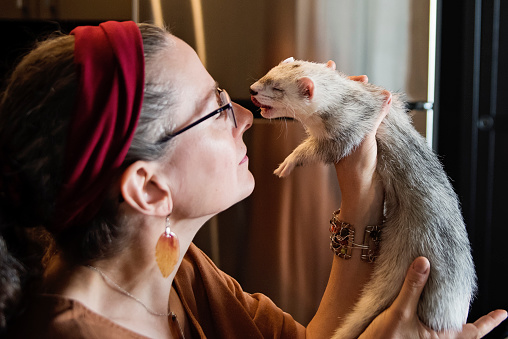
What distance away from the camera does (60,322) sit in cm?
87

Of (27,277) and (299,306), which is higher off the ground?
(27,277)

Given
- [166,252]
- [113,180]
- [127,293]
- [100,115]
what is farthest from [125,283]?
[100,115]

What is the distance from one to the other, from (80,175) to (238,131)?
1.15 ft

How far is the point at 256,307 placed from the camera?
4.32 feet

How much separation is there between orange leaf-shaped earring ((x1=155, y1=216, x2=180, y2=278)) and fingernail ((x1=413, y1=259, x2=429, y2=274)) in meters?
0.49

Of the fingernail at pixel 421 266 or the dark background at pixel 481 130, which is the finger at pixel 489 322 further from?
the dark background at pixel 481 130

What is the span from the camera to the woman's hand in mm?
1060

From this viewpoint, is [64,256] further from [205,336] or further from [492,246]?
[492,246]

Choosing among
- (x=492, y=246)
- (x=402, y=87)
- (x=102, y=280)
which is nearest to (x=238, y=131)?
(x=102, y=280)

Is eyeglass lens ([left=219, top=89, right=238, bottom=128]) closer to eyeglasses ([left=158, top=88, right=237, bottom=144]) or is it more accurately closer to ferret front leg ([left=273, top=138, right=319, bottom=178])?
eyeglasses ([left=158, top=88, right=237, bottom=144])

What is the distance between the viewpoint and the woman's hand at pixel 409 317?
41.7 inches

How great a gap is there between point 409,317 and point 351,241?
0.69ft

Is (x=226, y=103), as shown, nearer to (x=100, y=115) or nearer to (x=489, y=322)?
(x=100, y=115)

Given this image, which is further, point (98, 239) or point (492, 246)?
point (492, 246)
